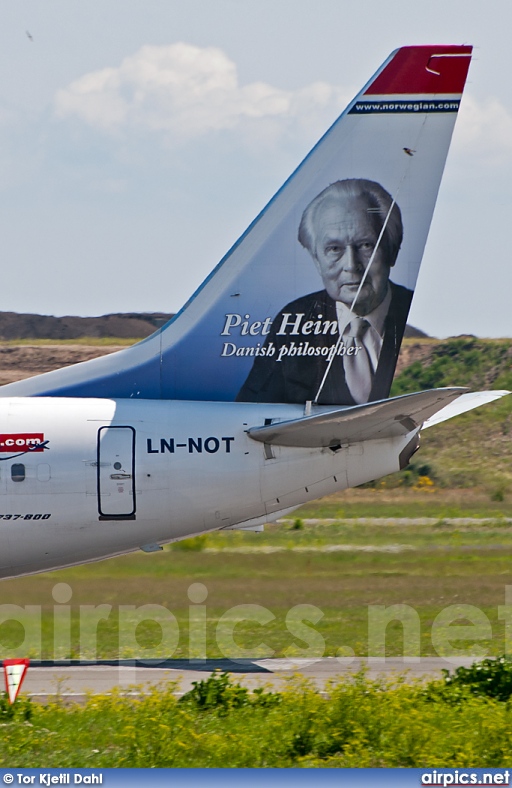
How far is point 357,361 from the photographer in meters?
17.7

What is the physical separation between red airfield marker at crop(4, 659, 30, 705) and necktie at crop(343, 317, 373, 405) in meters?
6.94

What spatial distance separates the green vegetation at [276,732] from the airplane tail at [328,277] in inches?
224

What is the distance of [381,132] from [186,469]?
6399 mm

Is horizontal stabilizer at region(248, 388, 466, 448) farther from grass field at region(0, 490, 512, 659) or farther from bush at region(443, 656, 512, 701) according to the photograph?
grass field at region(0, 490, 512, 659)

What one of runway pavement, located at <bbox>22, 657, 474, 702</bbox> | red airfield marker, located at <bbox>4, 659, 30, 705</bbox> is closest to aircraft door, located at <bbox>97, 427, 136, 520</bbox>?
runway pavement, located at <bbox>22, 657, 474, 702</bbox>

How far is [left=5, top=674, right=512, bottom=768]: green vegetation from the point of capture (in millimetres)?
11461

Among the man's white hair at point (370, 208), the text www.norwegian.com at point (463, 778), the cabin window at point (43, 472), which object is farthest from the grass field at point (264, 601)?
the text www.norwegian.com at point (463, 778)

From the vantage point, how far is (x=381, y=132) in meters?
17.5

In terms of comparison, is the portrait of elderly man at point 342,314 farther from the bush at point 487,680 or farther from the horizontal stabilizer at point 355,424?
the bush at point 487,680

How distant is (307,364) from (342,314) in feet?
3.32

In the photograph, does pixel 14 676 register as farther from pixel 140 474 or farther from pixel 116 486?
pixel 140 474

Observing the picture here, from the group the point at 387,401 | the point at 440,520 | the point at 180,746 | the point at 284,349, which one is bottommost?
the point at 180,746

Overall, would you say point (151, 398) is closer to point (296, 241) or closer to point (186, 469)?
point (186, 469)

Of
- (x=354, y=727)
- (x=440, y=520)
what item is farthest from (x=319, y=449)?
(x=440, y=520)
